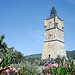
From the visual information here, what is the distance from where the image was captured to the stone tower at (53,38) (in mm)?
28958

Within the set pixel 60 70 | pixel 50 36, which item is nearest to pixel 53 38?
pixel 50 36

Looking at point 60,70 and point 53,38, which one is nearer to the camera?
point 60,70

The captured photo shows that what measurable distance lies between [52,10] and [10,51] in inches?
893

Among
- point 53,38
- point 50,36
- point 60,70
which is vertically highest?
point 50,36

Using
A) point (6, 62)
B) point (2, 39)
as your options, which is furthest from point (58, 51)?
point (6, 62)

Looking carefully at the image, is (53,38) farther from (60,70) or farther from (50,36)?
(60,70)

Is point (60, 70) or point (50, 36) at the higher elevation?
point (50, 36)

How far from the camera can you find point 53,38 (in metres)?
30.2

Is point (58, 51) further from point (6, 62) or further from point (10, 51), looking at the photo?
point (6, 62)

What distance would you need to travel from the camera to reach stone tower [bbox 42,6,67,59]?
95.0 feet

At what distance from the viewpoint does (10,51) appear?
19.6 meters

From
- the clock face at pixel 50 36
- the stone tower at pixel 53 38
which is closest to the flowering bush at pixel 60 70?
the stone tower at pixel 53 38

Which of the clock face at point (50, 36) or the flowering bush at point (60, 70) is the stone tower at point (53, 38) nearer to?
the clock face at point (50, 36)

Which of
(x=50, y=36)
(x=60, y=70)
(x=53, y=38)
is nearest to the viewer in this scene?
(x=60, y=70)
